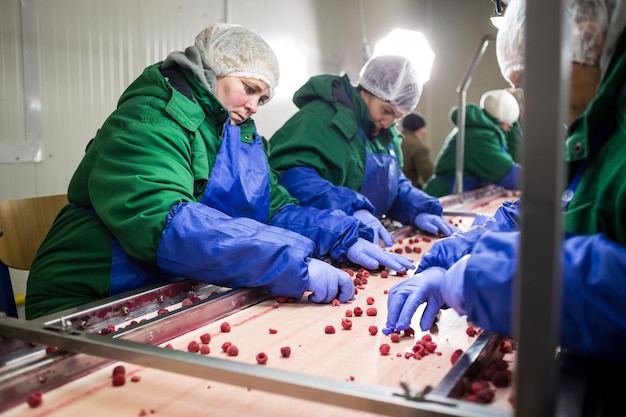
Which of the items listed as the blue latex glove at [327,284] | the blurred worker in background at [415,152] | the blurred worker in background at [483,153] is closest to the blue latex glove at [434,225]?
the blue latex glove at [327,284]

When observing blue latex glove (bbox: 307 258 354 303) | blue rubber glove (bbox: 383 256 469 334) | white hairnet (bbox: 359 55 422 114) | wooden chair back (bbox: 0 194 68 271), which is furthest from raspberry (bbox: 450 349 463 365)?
white hairnet (bbox: 359 55 422 114)

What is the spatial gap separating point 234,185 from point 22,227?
0.93 metres

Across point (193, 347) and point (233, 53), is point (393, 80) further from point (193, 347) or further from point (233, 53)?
point (193, 347)

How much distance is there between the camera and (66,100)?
3.86 meters

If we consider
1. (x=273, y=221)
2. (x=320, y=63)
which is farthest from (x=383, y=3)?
(x=273, y=221)

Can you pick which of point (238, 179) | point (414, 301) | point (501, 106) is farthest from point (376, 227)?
point (501, 106)

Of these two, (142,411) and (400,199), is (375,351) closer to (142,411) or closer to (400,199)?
(142,411)

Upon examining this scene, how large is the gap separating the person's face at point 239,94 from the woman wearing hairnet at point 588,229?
1194 millimetres

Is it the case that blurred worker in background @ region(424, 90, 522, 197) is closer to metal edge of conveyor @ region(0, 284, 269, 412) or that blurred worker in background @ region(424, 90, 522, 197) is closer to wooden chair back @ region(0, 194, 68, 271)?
wooden chair back @ region(0, 194, 68, 271)

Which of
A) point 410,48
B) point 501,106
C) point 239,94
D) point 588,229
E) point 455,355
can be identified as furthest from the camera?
point 501,106

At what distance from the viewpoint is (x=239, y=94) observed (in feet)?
7.43

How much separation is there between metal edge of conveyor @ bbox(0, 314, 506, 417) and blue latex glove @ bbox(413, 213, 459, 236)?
2.25 m

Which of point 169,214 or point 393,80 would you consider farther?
point 393,80

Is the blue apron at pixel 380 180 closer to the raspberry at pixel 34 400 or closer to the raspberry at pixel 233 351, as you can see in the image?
the raspberry at pixel 233 351
